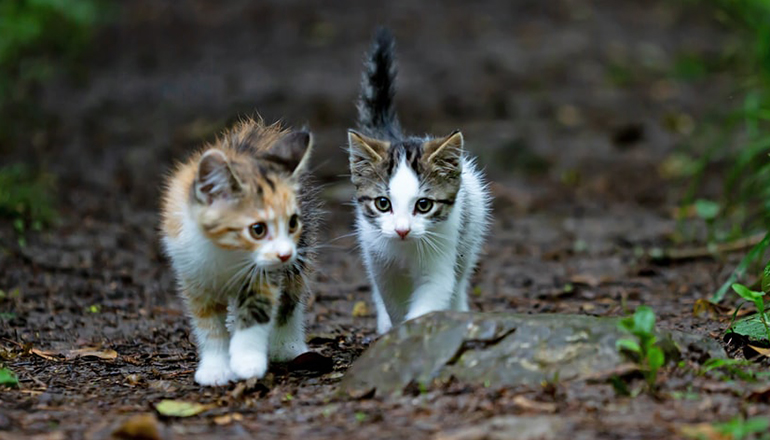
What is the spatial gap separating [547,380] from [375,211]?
60.6 inches

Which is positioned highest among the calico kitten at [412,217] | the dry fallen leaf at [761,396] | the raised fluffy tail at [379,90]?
the raised fluffy tail at [379,90]

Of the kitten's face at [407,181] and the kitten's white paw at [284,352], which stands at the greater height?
the kitten's face at [407,181]

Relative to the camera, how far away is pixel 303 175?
17.3 feet

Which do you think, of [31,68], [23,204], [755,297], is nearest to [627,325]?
[755,297]

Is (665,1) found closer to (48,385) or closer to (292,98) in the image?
(292,98)

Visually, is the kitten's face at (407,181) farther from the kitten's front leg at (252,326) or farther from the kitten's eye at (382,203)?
the kitten's front leg at (252,326)

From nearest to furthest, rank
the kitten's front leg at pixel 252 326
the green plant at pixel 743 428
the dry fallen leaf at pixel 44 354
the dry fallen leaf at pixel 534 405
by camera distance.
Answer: the green plant at pixel 743 428, the dry fallen leaf at pixel 534 405, the kitten's front leg at pixel 252 326, the dry fallen leaf at pixel 44 354

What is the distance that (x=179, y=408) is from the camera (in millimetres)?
4422

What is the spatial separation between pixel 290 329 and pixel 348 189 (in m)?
5.59

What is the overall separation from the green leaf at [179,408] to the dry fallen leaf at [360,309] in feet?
8.89

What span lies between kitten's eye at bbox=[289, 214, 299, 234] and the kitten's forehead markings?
731 millimetres

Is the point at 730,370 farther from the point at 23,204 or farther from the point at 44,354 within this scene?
the point at 23,204

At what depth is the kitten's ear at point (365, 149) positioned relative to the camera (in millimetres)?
5461

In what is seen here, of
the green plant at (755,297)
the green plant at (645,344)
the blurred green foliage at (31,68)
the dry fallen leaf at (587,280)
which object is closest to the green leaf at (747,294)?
the green plant at (755,297)
